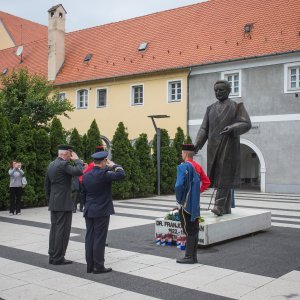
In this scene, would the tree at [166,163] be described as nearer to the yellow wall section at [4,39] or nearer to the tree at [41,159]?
the tree at [41,159]

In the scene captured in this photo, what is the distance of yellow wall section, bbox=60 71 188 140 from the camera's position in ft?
87.8

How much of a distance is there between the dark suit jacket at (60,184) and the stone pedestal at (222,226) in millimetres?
2092

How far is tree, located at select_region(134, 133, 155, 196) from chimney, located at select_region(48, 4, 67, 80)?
14.5 metres

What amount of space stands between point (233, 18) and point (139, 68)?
20.7 ft

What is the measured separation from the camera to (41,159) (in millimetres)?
16469

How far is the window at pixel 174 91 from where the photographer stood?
26.9 meters

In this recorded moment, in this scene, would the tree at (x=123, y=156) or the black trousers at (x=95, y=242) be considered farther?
the tree at (x=123, y=156)

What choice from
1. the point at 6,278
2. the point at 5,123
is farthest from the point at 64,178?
the point at 5,123

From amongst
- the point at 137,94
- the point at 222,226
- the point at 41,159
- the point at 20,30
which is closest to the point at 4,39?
the point at 20,30

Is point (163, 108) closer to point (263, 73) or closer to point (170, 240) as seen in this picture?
point (263, 73)

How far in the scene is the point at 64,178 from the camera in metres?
7.36

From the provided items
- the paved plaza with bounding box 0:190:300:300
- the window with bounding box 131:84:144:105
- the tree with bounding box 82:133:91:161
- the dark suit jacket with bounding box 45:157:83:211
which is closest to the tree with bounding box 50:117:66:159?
the tree with bounding box 82:133:91:161

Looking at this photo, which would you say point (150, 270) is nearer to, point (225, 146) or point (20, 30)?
point (225, 146)

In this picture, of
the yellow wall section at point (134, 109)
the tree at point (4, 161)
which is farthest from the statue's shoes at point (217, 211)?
the yellow wall section at point (134, 109)
